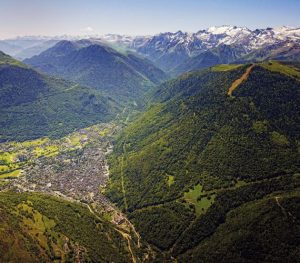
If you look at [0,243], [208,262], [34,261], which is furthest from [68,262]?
[208,262]

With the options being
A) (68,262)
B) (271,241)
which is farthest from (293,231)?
(68,262)

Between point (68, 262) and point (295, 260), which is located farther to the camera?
point (68, 262)

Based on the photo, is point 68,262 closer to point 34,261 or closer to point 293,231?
point 34,261

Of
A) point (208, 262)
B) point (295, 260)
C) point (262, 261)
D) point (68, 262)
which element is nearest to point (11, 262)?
point (68, 262)

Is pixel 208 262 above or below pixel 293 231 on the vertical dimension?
below

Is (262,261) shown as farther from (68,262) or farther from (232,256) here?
(68,262)

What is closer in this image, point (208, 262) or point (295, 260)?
point (295, 260)

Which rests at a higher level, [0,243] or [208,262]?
[0,243]

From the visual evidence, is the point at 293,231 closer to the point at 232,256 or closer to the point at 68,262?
the point at 232,256
